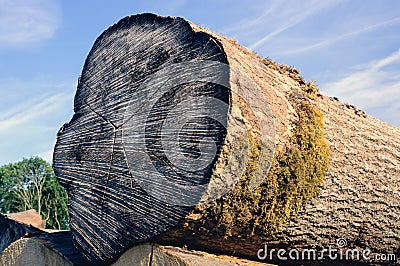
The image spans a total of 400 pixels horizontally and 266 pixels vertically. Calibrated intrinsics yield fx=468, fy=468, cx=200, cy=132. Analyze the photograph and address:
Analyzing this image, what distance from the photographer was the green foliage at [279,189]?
2059 millimetres

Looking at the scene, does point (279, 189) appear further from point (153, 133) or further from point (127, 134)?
point (127, 134)

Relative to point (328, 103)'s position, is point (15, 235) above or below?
below

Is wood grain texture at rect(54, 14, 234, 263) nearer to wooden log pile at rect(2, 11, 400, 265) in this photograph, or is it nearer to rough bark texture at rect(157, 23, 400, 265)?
wooden log pile at rect(2, 11, 400, 265)

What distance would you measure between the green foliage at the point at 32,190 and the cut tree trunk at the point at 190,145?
15699 mm

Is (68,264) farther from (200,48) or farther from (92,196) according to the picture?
(200,48)

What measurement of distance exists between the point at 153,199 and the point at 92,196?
0.58 meters

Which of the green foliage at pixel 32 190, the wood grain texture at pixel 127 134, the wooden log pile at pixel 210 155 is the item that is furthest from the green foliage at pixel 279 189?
the green foliage at pixel 32 190

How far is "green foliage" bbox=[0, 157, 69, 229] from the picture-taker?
1770cm

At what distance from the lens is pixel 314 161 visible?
2.43 m

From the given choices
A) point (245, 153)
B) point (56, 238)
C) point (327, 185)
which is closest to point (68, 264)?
point (56, 238)

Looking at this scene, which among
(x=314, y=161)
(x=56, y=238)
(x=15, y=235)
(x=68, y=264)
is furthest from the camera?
(x=15, y=235)

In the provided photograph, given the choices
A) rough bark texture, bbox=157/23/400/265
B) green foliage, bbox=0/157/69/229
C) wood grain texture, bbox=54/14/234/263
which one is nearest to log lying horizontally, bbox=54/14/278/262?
wood grain texture, bbox=54/14/234/263

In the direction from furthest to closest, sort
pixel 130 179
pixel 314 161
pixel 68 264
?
pixel 68 264 → pixel 314 161 → pixel 130 179

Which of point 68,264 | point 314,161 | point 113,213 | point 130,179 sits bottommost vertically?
point 68,264
